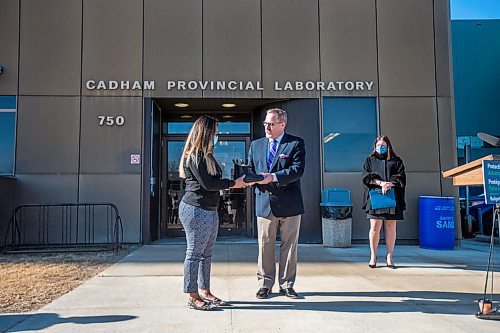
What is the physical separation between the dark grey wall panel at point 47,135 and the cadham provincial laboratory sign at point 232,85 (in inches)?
30.0

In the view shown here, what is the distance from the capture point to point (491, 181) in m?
4.19

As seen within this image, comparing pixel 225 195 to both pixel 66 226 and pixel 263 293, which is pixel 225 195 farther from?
pixel 263 293

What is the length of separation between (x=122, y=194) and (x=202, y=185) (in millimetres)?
5685

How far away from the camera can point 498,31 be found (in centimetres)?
1811

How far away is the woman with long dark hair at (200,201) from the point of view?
13.8 feet

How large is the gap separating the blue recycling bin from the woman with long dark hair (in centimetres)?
602

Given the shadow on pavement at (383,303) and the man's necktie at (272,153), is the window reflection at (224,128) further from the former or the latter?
the shadow on pavement at (383,303)

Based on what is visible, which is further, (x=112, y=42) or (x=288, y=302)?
(x=112, y=42)

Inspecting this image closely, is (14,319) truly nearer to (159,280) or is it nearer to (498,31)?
(159,280)

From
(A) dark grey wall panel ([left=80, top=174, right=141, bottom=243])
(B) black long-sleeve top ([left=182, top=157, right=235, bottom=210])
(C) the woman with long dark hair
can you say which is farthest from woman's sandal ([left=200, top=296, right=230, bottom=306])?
(A) dark grey wall panel ([left=80, top=174, right=141, bottom=243])

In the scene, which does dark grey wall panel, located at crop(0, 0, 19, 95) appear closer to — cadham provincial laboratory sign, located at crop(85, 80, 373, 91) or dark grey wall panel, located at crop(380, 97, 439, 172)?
cadham provincial laboratory sign, located at crop(85, 80, 373, 91)

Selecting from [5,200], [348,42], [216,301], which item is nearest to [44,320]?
[216,301]

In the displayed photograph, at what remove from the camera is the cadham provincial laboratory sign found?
31.3ft

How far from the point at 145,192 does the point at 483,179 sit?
6.85 metres
